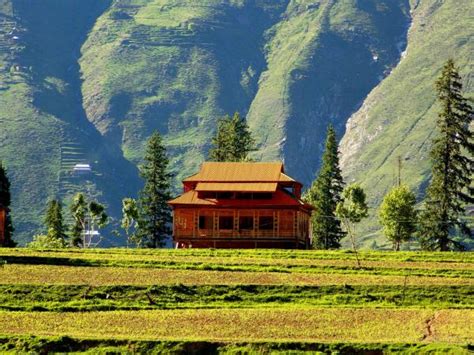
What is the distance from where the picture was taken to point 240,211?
428 feet

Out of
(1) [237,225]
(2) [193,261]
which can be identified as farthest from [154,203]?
(2) [193,261]

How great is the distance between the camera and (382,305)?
7912cm

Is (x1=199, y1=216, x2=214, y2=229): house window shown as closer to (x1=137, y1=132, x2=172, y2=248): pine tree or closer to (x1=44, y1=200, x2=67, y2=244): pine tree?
(x1=137, y1=132, x2=172, y2=248): pine tree

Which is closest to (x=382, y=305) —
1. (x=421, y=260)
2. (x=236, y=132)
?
(x=421, y=260)

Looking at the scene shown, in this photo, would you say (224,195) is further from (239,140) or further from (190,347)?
(190,347)

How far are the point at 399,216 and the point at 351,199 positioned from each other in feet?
36.3

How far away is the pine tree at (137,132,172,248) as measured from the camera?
499ft

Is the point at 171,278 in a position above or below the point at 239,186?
below

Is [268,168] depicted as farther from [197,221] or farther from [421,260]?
[421,260]

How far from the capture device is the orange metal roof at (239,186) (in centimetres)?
12950

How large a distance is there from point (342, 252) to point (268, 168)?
24.4 meters

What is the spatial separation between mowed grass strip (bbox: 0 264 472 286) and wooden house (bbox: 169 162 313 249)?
39848 mm

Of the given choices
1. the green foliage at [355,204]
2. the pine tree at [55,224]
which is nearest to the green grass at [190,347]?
the green foliage at [355,204]

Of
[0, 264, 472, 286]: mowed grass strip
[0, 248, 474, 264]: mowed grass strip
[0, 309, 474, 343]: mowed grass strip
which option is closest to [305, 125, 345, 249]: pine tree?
[0, 248, 474, 264]: mowed grass strip
